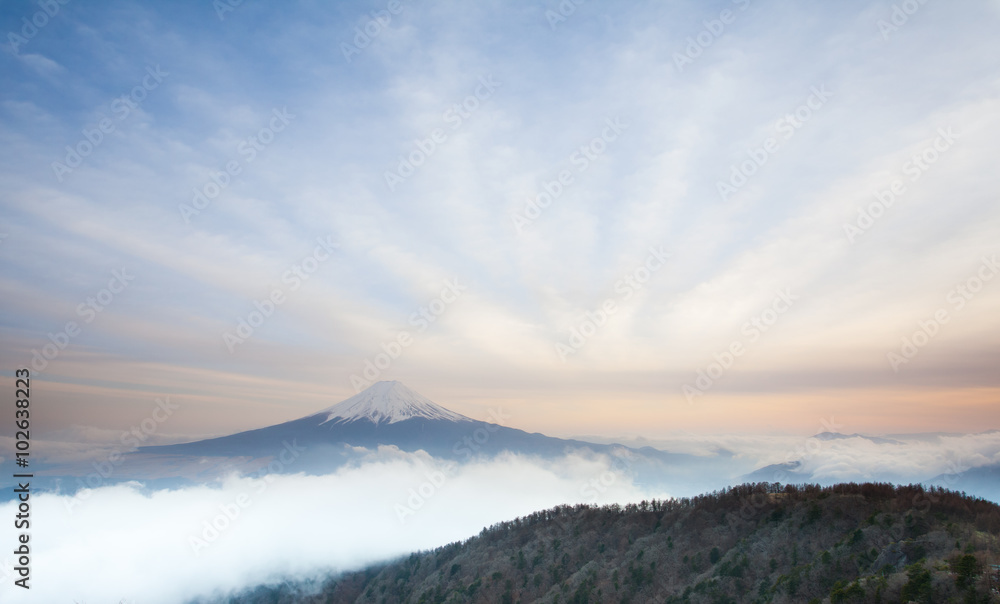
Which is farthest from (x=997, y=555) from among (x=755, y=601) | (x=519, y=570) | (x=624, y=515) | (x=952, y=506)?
(x=519, y=570)

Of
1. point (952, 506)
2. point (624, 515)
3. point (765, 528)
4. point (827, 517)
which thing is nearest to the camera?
point (952, 506)

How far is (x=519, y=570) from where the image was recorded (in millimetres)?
165750

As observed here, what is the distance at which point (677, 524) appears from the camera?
438 ft

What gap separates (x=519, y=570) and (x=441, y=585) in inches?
1692

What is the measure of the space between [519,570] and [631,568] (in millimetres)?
53565

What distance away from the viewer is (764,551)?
98750 mm

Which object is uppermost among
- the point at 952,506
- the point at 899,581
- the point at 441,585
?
the point at 952,506

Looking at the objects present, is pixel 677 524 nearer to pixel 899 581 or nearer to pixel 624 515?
pixel 624 515

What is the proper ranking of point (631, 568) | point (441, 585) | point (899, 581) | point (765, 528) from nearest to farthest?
point (899, 581)
point (765, 528)
point (631, 568)
point (441, 585)

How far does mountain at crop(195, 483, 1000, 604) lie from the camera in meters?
60.6

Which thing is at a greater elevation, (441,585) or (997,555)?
(997,555)

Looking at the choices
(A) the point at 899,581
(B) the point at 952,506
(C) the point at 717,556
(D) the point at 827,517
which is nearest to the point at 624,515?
(C) the point at 717,556

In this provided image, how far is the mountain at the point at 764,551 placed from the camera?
199 ft

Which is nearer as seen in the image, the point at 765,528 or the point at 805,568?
the point at 805,568
